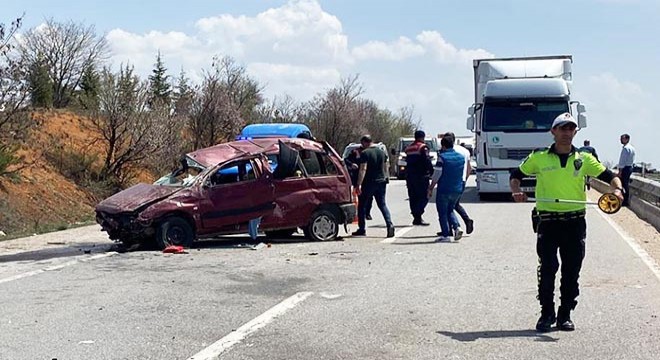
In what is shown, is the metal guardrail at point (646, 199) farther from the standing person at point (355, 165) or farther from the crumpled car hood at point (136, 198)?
the crumpled car hood at point (136, 198)

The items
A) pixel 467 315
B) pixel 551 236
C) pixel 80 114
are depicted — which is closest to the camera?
pixel 551 236

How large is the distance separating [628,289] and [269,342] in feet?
15.5

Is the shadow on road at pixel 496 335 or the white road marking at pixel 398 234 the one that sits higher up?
the white road marking at pixel 398 234

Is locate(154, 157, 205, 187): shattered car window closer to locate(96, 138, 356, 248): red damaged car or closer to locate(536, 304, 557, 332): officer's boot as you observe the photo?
locate(96, 138, 356, 248): red damaged car

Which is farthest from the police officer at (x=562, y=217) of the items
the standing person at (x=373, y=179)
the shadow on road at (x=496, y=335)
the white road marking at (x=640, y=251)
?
the standing person at (x=373, y=179)

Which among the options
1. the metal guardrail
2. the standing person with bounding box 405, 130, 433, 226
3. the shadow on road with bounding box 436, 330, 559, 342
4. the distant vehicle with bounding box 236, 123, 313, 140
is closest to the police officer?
the shadow on road with bounding box 436, 330, 559, 342

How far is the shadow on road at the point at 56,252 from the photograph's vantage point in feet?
46.1

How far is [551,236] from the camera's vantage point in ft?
27.3

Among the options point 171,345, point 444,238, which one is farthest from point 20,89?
point 171,345

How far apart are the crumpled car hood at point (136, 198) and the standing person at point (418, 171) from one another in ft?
17.1

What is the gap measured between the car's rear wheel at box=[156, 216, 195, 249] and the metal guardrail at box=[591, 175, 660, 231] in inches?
326

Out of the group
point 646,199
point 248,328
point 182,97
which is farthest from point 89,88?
point 248,328

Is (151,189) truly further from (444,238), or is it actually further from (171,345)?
(171,345)

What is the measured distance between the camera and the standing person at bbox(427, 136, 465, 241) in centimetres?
1523
